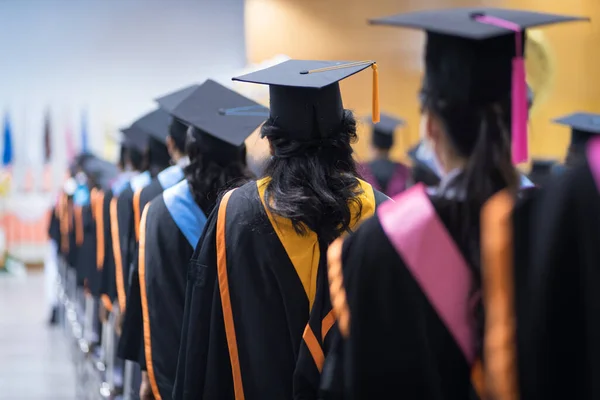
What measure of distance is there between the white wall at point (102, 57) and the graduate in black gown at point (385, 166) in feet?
22.8

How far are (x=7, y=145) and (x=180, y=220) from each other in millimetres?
11408

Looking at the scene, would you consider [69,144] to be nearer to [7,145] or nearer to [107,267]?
[7,145]

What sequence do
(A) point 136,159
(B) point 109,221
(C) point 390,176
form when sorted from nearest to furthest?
(B) point 109,221
(A) point 136,159
(C) point 390,176

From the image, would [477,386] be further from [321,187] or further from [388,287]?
[321,187]

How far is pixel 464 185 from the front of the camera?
1.46m

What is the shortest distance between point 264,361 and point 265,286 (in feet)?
0.67

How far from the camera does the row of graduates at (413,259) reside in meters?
1.33

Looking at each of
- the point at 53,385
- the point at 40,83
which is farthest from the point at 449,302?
the point at 40,83

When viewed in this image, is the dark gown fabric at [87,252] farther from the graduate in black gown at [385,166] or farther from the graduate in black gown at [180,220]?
the graduate in black gown at [180,220]

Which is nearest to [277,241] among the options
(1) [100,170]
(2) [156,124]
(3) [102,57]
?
(2) [156,124]

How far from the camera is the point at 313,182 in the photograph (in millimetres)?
2328

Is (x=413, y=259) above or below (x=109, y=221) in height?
above

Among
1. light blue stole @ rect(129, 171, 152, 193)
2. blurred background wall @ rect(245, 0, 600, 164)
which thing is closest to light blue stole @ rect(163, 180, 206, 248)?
light blue stole @ rect(129, 171, 152, 193)

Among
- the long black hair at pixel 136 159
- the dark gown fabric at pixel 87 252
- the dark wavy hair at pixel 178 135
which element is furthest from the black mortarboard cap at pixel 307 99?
the dark gown fabric at pixel 87 252
